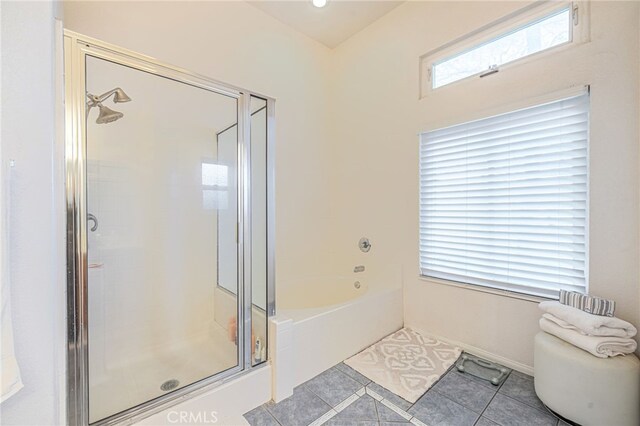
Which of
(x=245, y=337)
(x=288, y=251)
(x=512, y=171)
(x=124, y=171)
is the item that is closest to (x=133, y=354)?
(x=245, y=337)

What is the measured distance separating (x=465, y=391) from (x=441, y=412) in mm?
278

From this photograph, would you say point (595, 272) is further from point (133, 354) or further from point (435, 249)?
point (133, 354)

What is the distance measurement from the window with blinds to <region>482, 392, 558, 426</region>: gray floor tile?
26.7 inches

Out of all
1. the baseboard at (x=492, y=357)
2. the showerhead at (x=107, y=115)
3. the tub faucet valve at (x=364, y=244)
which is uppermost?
the showerhead at (x=107, y=115)

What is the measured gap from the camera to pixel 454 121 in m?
2.09

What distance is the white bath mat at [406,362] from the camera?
166cm

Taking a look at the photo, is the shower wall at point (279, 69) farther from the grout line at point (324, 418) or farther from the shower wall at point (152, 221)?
the grout line at point (324, 418)

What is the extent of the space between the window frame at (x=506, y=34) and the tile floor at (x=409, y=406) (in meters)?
2.13

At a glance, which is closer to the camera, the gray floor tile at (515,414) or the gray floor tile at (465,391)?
the gray floor tile at (515,414)

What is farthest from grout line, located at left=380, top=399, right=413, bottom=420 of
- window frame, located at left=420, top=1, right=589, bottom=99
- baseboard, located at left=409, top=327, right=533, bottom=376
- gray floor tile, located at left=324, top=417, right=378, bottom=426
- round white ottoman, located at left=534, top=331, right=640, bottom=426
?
window frame, located at left=420, top=1, right=589, bottom=99

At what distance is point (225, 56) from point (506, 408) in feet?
10.5

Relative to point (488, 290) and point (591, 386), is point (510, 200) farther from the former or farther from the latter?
point (591, 386)

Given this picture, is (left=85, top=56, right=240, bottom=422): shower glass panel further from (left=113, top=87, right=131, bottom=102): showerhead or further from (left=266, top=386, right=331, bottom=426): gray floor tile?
(left=266, top=386, right=331, bottom=426): gray floor tile

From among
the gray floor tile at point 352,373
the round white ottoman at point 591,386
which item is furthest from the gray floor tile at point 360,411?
the round white ottoman at point 591,386
